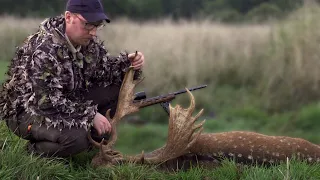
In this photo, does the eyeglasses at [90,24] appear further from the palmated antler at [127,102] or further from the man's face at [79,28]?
the palmated antler at [127,102]

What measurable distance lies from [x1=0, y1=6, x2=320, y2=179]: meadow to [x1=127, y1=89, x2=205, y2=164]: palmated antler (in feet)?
0.51

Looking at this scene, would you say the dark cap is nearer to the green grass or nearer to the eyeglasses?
the eyeglasses

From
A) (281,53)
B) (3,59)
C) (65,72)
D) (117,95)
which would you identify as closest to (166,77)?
(281,53)

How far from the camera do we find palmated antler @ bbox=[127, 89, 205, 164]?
4855 millimetres

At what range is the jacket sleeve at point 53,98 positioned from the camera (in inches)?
182

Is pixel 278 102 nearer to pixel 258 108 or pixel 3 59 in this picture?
pixel 258 108

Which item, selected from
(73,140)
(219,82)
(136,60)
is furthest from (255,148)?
(219,82)

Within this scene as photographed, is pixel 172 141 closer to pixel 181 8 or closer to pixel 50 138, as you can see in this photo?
pixel 50 138

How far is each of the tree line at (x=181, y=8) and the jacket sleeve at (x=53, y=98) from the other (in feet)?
30.2

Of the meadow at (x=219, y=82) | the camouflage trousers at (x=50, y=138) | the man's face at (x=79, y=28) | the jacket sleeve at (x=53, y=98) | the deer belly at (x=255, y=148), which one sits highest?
the man's face at (x=79, y=28)

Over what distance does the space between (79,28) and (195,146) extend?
147 centimetres

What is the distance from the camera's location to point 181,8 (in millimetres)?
15914

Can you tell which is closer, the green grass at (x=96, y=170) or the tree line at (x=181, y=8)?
the green grass at (x=96, y=170)

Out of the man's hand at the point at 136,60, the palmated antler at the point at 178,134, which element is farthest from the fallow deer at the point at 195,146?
the man's hand at the point at 136,60
